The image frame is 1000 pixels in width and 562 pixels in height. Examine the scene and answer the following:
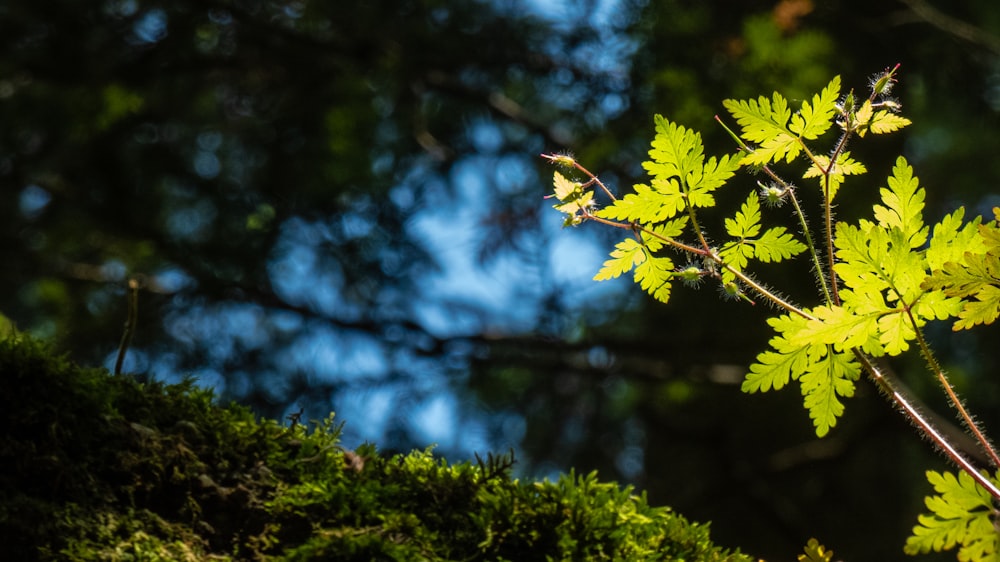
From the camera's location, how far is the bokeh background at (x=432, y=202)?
12.5 feet

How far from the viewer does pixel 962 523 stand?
103 centimetres

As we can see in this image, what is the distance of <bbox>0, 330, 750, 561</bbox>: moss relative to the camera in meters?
1.15

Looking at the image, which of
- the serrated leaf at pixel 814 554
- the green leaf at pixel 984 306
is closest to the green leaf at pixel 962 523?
the serrated leaf at pixel 814 554

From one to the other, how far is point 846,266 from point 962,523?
0.37 metres

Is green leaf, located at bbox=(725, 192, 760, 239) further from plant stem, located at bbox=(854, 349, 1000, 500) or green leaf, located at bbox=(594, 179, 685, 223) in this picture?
plant stem, located at bbox=(854, 349, 1000, 500)

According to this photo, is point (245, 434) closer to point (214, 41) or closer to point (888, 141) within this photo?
point (214, 41)

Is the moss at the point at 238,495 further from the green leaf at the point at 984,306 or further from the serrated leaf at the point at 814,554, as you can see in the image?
the green leaf at the point at 984,306

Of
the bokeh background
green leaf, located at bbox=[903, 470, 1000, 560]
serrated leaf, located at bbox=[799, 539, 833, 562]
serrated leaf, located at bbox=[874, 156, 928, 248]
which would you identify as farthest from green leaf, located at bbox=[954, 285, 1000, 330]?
the bokeh background

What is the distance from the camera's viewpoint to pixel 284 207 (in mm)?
4062

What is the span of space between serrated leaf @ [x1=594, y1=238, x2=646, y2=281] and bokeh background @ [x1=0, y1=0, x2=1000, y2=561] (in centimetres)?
244

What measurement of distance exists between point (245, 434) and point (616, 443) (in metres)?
4.21

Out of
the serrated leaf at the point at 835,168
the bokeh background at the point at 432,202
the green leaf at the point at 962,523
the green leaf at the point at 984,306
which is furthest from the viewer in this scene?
the bokeh background at the point at 432,202

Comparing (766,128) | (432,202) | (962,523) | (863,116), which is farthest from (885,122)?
(432,202)

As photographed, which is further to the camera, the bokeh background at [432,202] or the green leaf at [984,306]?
the bokeh background at [432,202]
